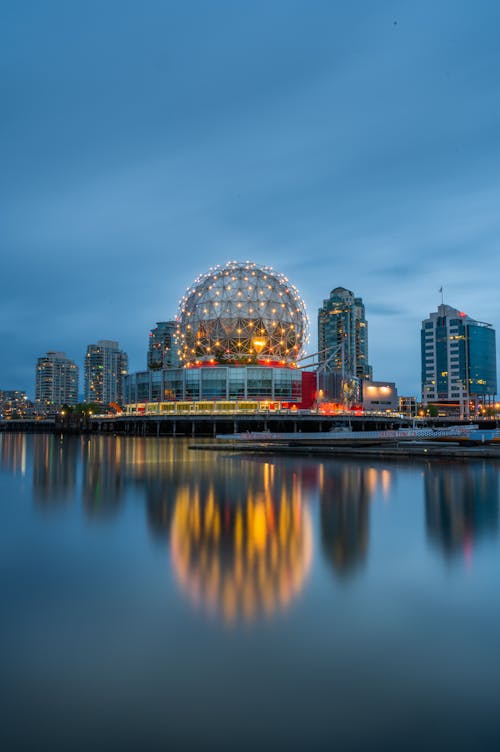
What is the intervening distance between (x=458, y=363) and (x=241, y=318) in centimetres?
9965

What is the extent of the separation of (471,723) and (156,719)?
118 inches

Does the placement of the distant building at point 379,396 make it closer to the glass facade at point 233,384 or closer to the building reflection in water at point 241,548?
the glass facade at point 233,384

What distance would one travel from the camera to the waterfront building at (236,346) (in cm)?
9438

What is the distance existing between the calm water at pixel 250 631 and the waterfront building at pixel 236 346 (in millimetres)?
78357

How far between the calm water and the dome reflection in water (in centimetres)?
5

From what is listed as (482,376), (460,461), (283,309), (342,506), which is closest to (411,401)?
(482,376)

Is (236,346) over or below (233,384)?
over

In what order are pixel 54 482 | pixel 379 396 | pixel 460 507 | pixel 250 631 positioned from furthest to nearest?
pixel 379 396 < pixel 54 482 < pixel 460 507 < pixel 250 631

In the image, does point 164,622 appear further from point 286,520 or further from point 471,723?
point 286,520

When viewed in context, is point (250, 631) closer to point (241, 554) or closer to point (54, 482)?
point (241, 554)

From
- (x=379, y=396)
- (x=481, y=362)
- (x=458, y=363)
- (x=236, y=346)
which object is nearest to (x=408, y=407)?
(x=458, y=363)

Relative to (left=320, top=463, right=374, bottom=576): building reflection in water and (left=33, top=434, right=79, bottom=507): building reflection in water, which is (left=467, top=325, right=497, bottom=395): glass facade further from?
(left=33, top=434, right=79, bottom=507): building reflection in water

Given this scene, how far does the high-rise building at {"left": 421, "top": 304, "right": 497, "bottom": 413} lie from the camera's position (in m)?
170

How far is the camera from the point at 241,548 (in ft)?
37.4
